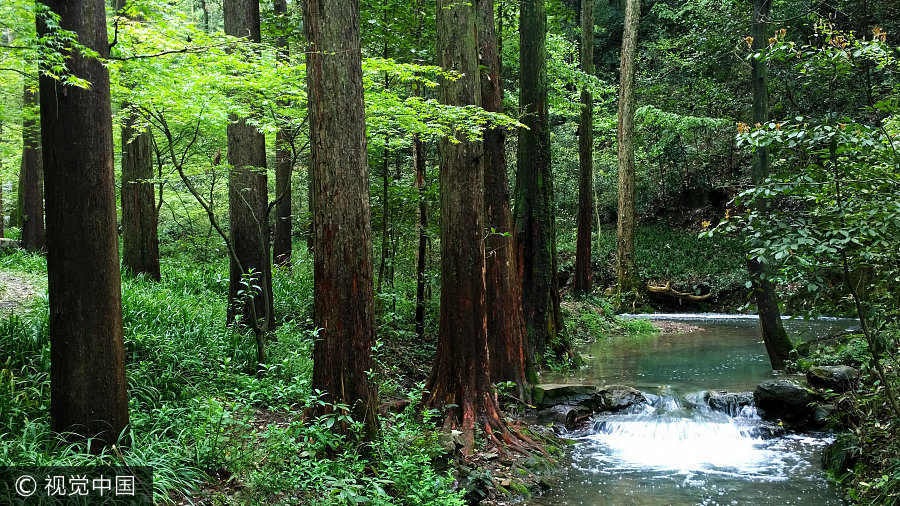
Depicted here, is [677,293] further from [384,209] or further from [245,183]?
[245,183]

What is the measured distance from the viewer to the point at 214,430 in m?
5.23

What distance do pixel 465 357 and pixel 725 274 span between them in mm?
19439

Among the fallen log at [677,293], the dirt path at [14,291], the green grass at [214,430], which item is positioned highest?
the dirt path at [14,291]

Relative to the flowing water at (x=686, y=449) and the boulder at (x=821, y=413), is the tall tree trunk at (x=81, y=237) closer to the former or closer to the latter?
the flowing water at (x=686, y=449)

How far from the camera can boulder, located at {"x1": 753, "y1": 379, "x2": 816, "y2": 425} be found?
9062 mm

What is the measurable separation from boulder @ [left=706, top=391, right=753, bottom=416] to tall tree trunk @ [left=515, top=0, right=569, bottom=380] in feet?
9.90

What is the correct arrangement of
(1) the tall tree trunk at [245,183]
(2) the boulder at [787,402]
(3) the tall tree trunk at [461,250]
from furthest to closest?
(2) the boulder at [787,402] → (1) the tall tree trunk at [245,183] → (3) the tall tree trunk at [461,250]

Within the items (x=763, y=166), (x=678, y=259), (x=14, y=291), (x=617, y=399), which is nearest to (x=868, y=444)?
(x=617, y=399)

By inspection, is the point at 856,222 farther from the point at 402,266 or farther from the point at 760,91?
the point at 402,266

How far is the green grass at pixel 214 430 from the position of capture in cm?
465

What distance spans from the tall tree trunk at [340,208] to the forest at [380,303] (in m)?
0.02

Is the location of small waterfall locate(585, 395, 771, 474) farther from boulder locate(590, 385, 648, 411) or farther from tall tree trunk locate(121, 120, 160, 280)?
tall tree trunk locate(121, 120, 160, 280)

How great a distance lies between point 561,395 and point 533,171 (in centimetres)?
408

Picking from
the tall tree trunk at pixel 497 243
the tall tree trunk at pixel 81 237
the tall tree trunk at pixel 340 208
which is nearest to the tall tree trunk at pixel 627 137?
the tall tree trunk at pixel 497 243
